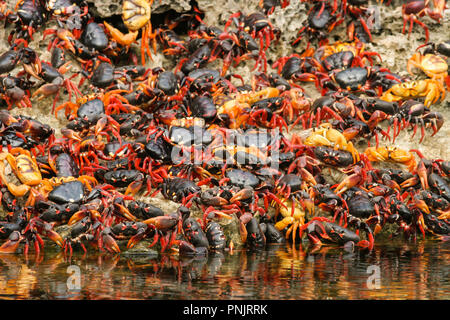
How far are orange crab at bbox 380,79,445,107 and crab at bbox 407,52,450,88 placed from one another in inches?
9.8

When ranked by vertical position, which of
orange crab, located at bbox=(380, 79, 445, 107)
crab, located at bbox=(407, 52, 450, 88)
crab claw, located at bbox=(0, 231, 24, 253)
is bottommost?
crab claw, located at bbox=(0, 231, 24, 253)

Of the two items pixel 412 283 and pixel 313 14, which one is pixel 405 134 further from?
pixel 412 283

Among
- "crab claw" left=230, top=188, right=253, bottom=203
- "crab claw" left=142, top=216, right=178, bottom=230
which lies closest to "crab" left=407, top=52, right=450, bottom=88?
"crab claw" left=230, top=188, right=253, bottom=203

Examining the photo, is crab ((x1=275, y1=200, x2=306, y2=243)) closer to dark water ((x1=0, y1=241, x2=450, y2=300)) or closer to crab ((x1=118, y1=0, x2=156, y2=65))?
dark water ((x1=0, y1=241, x2=450, y2=300))

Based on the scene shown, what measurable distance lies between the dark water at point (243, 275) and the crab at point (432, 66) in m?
4.13

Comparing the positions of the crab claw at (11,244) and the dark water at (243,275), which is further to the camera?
the crab claw at (11,244)

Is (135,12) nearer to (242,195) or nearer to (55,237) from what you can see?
(242,195)

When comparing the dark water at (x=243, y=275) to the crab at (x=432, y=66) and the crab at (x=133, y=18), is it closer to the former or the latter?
the crab at (x=432, y=66)

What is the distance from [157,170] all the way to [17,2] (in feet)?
14.9

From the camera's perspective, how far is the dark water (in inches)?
295

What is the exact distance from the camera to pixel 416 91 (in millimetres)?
13070

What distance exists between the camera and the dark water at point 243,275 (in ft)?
24.6

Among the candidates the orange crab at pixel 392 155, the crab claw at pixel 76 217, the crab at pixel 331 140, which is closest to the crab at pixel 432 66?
the orange crab at pixel 392 155

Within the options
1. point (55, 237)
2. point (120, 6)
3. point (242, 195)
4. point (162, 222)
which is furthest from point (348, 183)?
point (120, 6)
